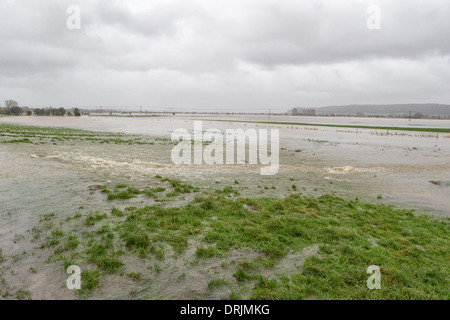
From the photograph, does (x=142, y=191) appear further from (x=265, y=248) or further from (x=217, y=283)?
(x=217, y=283)

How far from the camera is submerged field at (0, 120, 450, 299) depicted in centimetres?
579

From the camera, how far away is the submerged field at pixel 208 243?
228 inches

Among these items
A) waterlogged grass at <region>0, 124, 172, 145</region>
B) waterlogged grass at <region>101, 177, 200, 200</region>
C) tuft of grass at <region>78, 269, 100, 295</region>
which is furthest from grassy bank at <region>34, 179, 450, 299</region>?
waterlogged grass at <region>0, 124, 172, 145</region>

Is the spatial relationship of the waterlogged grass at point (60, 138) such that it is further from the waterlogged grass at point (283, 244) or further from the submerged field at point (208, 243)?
the waterlogged grass at point (283, 244)

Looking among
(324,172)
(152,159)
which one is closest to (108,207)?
(152,159)

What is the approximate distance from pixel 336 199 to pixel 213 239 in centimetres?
→ 816

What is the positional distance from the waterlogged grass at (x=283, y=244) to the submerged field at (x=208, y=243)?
4cm

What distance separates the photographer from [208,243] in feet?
26.1

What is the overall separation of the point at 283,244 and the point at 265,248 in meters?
0.71

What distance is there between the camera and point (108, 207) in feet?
34.7
